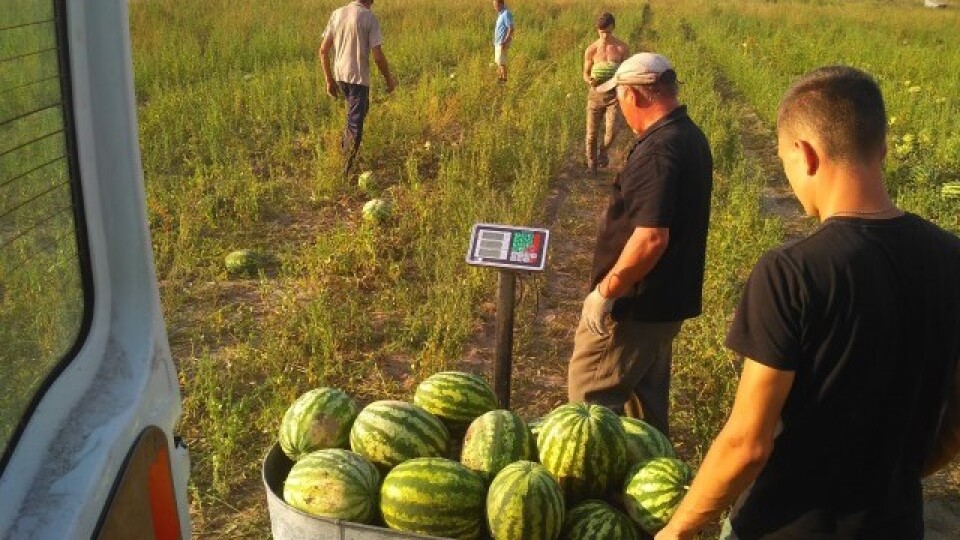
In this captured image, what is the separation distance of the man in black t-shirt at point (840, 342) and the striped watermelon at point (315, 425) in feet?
4.15

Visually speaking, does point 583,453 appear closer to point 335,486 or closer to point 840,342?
point 335,486

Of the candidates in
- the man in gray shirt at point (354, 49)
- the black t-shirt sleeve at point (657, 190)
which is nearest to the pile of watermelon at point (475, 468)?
the black t-shirt sleeve at point (657, 190)

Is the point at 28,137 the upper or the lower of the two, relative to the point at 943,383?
upper

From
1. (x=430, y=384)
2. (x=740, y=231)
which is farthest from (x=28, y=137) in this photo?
(x=740, y=231)

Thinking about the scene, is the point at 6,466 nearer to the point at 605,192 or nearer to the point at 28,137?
the point at 28,137

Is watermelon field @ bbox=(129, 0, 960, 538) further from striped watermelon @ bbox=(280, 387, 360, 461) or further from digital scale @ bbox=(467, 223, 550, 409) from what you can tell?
digital scale @ bbox=(467, 223, 550, 409)

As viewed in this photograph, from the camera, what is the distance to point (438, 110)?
11.1m

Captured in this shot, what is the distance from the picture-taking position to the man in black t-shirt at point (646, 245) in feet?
11.8

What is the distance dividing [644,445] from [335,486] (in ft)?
3.50

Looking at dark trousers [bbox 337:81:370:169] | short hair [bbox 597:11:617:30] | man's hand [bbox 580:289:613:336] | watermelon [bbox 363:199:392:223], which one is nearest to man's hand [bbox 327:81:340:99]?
dark trousers [bbox 337:81:370:169]

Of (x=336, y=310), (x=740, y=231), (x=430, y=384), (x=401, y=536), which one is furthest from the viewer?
(x=740, y=231)

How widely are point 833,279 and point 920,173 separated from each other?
841cm

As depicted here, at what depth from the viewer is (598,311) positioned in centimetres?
376

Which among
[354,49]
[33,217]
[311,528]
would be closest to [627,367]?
[311,528]
